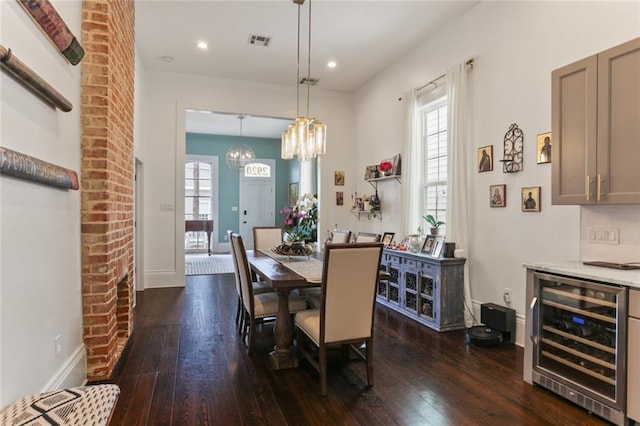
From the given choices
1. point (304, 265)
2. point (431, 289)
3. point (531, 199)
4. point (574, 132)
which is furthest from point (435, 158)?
point (304, 265)

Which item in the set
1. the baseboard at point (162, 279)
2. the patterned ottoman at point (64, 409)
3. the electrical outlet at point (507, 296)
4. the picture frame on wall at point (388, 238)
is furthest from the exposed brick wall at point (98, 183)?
the electrical outlet at point (507, 296)

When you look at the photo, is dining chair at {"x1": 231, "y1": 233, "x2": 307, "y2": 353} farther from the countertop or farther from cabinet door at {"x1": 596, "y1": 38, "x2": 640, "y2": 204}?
cabinet door at {"x1": 596, "y1": 38, "x2": 640, "y2": 204}

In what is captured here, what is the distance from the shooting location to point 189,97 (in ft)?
18.9

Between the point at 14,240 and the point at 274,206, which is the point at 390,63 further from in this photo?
the point at 274,206

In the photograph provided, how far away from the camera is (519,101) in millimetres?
3326

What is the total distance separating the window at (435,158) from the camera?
441 cm

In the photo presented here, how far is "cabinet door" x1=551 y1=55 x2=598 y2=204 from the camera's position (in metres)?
2.36

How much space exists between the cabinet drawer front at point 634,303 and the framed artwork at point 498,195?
1.62 metres

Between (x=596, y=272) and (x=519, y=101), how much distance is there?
180 cm

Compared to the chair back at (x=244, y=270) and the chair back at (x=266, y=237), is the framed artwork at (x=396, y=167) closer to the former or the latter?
the chair back at (x=266, y=237)

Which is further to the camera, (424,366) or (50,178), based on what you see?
(424,366)

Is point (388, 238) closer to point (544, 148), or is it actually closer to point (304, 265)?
point (304, 265)

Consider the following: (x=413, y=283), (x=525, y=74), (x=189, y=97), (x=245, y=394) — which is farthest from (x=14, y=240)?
(x=189, y=97)

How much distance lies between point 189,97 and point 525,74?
4.71 m
